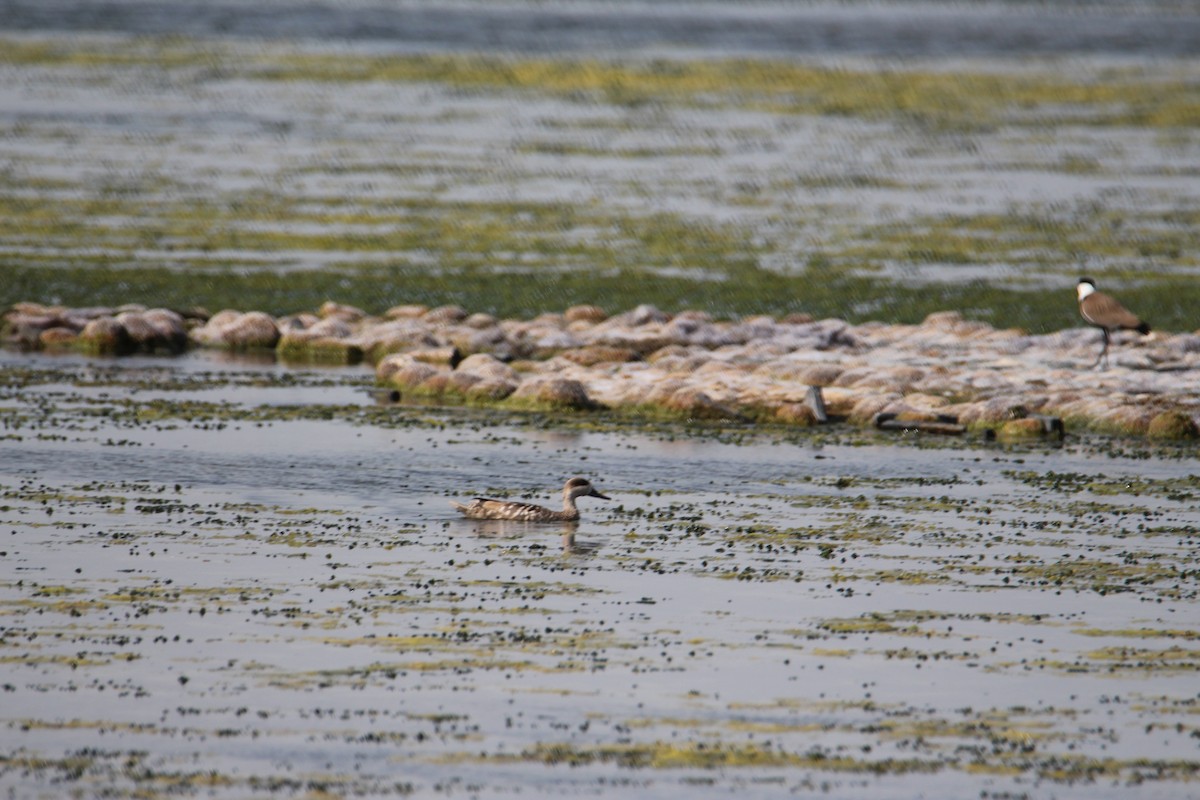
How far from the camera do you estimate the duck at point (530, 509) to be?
1909 cm

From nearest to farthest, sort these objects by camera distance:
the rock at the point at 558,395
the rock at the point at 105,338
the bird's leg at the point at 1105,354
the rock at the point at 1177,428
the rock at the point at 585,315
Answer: the rock at the point at 1177,428, the rock at the point at 558,395, the bird's leg at the point at 1105,354, the rock at the point at 105,338, the rock at the point at 585,315

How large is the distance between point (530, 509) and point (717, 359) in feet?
32.8

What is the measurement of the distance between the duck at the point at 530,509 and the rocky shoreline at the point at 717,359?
686cm

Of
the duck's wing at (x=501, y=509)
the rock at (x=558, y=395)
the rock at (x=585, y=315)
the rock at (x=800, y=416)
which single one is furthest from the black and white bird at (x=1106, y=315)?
the duck's wing at (x=501, y=509)

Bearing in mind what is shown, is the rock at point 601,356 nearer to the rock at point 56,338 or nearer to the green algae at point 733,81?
the rock at point 56,338

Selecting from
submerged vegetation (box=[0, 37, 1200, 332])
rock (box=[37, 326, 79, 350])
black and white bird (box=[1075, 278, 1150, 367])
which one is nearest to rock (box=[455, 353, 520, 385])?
submerged vegetation (box=[0, 37, 1200, 332])

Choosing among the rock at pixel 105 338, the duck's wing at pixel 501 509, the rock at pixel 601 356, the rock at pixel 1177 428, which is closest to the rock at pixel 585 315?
the rock at pixel 601 356

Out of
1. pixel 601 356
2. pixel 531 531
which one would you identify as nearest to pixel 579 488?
pixel 531 531

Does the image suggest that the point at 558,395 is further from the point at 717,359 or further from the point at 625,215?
the point at 625,215

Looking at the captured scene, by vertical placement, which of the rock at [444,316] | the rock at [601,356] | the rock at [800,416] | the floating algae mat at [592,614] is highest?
the rock at [444,316]

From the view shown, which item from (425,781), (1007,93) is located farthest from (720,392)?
(1007,93)

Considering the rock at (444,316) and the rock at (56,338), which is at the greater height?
the rock at (444,316)

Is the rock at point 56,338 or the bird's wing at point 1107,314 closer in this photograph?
the bird's wing at point 1107,314

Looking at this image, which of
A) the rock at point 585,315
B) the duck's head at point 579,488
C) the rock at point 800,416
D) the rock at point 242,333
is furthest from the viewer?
the rock at point 585,315
